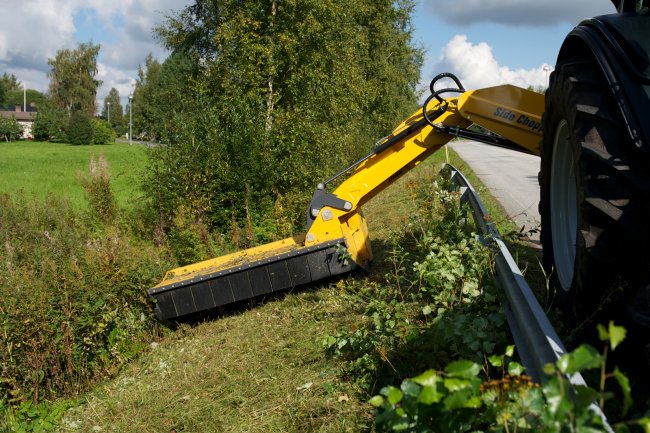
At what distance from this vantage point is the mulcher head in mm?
6172

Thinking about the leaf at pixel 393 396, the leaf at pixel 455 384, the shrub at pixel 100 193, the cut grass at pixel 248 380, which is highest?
the shrub at pixel 100 193

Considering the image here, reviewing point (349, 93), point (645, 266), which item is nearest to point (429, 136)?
point (645, 266)

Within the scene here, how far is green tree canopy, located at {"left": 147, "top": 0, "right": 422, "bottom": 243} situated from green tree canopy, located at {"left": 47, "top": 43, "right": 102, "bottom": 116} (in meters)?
80.2

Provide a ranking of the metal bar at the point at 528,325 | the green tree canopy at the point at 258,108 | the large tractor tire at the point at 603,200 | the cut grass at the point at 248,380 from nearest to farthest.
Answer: the metal bar at the point at 528,325 → the large tractor tire at the point at 603,200 → the cut grass at the point at 248,380 → the green tree canopy at the point at 258,108

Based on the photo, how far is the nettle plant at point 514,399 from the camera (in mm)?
1724

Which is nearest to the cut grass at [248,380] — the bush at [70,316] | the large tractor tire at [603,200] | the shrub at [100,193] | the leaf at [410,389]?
the bush at [70,316]

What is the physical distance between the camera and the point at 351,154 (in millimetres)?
18719

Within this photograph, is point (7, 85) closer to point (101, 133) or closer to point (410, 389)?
point (101, 133)

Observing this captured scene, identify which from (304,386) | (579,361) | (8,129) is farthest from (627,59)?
(8,129)

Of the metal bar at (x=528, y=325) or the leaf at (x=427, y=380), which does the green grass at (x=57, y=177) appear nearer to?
the metal bar at (x=528, y=325)

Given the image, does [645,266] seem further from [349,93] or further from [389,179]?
[349,93]

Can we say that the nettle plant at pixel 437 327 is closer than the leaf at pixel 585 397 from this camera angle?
No

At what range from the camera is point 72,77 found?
91.1m

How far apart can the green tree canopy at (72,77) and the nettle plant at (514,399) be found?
9508 centimetres
